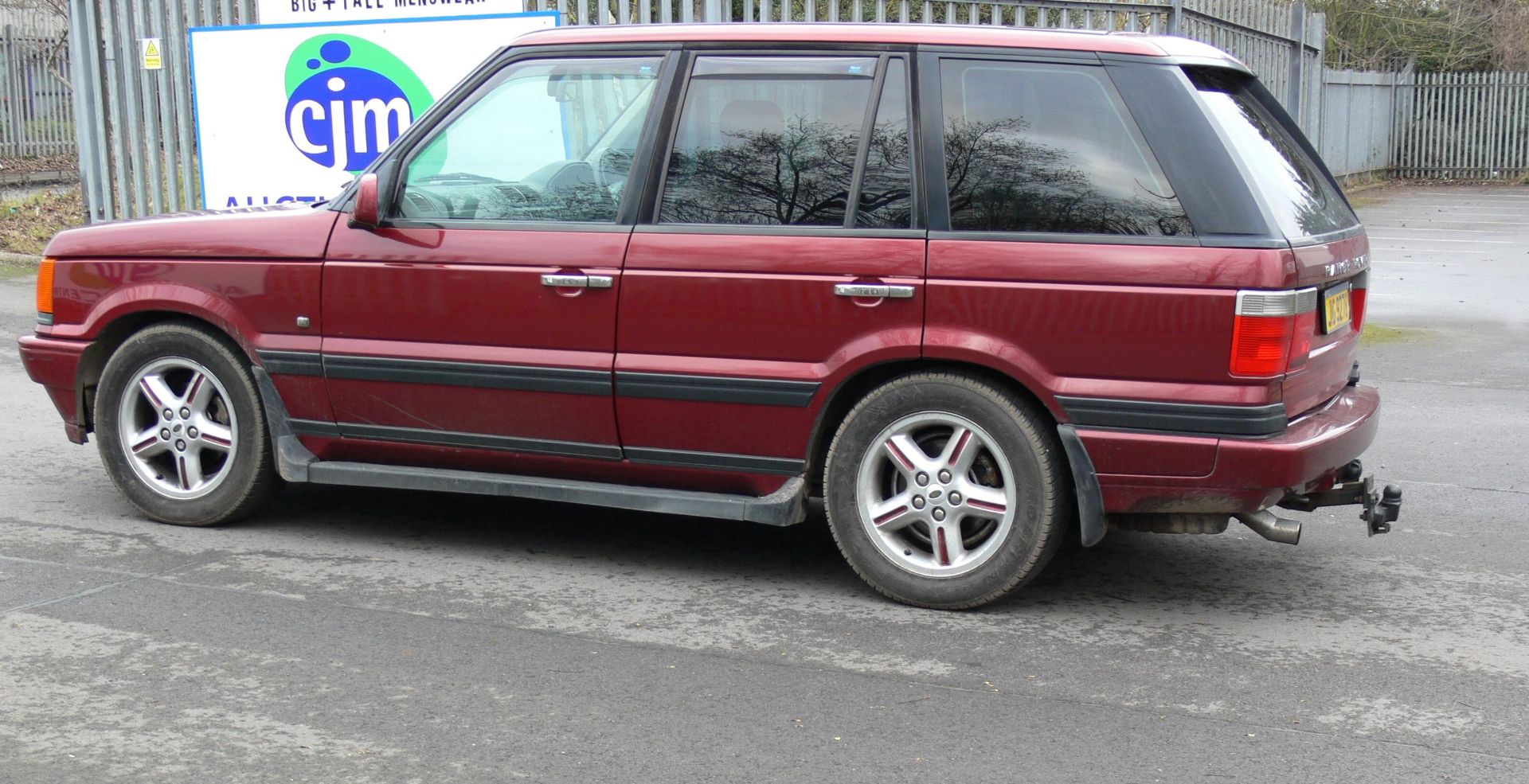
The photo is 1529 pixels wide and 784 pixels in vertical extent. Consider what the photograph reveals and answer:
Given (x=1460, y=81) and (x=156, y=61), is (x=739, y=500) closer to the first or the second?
(x=156, y=61)

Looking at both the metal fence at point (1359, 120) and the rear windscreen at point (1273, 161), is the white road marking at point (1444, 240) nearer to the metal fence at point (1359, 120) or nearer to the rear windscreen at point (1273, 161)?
the metal fence at point (1359, 120)

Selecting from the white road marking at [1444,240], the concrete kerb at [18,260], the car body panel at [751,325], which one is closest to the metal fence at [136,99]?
the concrete kerb at [18,260]

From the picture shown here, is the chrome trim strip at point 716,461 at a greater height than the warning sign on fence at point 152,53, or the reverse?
the warning sign on fence at point 152,53

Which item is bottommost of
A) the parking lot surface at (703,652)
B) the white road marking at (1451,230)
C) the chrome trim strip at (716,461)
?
the white road marking at (1451,230)

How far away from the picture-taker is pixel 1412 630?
16.3 ft

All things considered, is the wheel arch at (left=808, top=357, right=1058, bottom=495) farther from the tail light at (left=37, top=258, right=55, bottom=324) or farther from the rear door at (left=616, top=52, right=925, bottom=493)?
the tail light at (left=37, top=258, right=55, bottom=324)

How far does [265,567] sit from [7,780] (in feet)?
6.09

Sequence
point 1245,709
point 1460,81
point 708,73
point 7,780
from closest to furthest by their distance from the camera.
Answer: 1. point 7,780
2. point 1245,709
3. point 708,73
4. point 1460,81

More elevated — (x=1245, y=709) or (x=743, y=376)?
(x=743, y=376)

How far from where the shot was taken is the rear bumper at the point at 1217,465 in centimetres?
470

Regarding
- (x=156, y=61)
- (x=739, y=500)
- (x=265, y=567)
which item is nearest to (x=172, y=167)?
(x=156, y=61)

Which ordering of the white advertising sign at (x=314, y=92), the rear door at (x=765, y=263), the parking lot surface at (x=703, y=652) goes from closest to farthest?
the parking lot surface at (x=703, y=652) → the rear door at (x=765, y=263) → the white advertising sign at (x=314, y=92)

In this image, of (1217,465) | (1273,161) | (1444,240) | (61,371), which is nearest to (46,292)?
(61,371)

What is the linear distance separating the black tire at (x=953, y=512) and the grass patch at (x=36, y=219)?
12.2m
